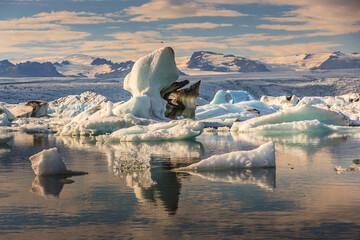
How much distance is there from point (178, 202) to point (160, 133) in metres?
8.74

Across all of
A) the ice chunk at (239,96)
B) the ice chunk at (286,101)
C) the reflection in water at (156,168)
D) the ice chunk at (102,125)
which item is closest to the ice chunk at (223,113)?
the ice chunk at (286,101)

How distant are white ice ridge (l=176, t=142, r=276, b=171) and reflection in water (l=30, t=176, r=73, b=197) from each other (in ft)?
6.46

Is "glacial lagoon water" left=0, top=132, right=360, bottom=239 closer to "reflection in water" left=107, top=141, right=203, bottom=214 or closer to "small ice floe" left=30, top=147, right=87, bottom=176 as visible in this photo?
"reflection in water" left=107, top=141, right=203, bottom=214

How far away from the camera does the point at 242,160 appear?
8484mm

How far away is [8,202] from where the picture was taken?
6230mm

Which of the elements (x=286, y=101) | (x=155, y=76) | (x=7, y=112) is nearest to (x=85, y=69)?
(x=286, y=101)

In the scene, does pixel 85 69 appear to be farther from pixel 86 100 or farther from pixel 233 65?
pixel 86 100

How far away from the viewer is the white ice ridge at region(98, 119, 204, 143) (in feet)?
48.4

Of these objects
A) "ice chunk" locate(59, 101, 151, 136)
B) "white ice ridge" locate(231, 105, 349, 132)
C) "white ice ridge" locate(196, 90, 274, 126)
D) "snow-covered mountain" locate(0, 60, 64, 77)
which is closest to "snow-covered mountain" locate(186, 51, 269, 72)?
"snow-covered mountain" locate(0, 60, 64, 77)

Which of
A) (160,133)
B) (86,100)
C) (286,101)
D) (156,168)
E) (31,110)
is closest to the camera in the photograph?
(156,168)

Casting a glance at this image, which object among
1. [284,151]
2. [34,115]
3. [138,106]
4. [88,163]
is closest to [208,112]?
[138,106]

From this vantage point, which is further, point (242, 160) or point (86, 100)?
point (86, 100)

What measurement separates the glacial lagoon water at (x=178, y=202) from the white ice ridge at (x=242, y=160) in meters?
0.20

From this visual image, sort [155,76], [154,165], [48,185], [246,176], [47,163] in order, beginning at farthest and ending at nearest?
[155,76] → [154,165] → [47,163] → [246,176] → [48,185]
